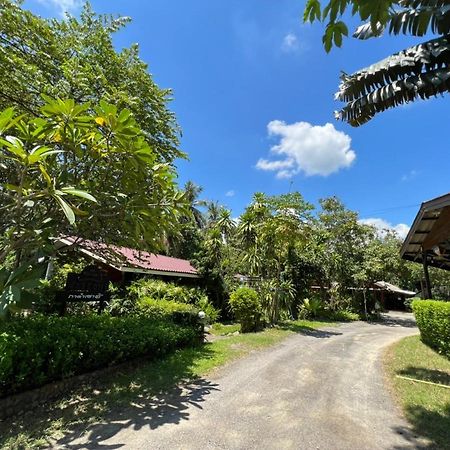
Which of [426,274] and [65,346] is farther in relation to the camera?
[426,274]

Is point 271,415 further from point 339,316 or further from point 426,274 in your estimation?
point 339,316

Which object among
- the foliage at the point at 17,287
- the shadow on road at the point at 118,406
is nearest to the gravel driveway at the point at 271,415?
the shadow on road at the point at 118,406

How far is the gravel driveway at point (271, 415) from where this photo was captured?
12.1 ft

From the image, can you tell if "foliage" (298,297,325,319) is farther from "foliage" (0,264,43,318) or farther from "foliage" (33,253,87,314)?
"foliage" (0,264,43,318)

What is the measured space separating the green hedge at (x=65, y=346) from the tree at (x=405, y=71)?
6.14m

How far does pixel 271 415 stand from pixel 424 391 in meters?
3.21

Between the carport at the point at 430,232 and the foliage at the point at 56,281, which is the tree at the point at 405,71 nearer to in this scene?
the carport at the point at 430,232

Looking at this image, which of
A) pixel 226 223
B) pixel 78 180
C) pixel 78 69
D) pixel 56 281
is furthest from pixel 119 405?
pixel 226 223

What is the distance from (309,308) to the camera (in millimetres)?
19062

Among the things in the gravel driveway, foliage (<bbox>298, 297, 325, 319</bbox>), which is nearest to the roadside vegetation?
the gravel driveway

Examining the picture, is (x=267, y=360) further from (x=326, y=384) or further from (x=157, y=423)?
(x=157, y=423)

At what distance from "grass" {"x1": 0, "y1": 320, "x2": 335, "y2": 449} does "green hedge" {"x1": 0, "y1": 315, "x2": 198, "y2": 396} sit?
36cm

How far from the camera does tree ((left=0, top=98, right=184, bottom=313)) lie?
3668 millimetres

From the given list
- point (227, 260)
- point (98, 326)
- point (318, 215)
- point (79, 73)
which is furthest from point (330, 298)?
point (79, 73)
